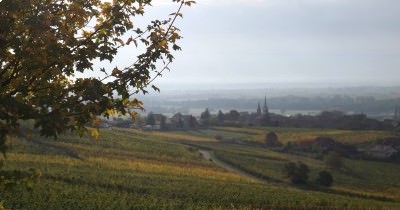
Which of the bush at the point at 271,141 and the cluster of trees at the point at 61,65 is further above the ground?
the cluster of trees at the point at 61,65

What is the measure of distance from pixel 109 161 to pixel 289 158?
126 feet

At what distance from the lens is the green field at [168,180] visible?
109 ft

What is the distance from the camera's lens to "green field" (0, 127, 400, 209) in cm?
3312

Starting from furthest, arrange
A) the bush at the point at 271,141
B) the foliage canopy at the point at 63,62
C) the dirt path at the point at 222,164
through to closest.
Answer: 1. the bush at the point at 271,141
2. the dirt path at the point at 222,164
3. the foliage canopy at the point at 63,62

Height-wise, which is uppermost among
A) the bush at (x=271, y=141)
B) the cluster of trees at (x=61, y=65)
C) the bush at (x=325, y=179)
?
the cluster of trees at (x=61, y=65)

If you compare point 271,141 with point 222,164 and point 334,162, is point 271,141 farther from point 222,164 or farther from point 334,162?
point 222,164

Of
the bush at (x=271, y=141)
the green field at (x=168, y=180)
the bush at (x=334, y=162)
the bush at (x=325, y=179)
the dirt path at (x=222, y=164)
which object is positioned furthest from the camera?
the bush at (x=271, y=141)

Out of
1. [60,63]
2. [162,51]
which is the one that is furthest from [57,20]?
[162,51]

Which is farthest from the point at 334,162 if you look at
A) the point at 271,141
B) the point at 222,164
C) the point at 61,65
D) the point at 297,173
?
the point at 61,65

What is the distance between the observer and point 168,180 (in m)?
46.2

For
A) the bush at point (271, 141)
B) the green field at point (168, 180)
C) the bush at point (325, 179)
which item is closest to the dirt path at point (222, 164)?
the green field at point (168, 180)

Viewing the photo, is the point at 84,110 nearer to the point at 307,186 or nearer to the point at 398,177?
the point at 307,186

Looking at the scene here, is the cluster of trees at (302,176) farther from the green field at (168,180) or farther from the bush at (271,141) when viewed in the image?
the bush at (271,141)

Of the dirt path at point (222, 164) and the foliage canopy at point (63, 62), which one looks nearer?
the foliage canopy at point (63, 62)
